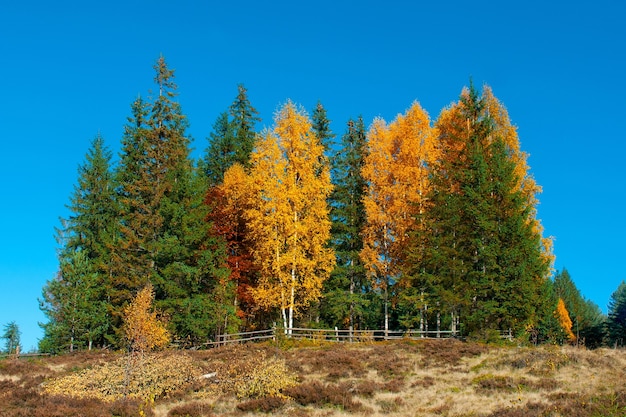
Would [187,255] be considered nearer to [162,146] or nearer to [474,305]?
[162,146]

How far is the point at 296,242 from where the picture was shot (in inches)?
1235

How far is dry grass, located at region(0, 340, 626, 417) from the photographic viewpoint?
16094 millimetres

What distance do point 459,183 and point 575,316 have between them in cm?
5056

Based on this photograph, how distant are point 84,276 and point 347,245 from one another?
17853mm

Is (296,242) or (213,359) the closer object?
(213,359)

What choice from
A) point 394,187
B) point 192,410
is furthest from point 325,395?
point 394,187

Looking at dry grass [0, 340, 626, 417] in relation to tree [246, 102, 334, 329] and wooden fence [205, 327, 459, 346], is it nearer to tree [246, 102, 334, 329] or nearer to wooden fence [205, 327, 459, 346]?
wooden fence [205, 327, 459, 346]

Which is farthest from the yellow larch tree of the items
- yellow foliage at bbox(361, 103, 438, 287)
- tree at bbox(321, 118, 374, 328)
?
tree at bbox(321, 118, 374, 328)

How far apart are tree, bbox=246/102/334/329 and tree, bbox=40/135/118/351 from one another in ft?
34.7

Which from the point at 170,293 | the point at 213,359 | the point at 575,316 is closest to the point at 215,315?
the point at 170,293

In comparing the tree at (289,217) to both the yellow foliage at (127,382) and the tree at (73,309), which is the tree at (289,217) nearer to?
the yellow foliage at (127,382)

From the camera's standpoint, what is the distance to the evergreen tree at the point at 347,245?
34562 millimetres

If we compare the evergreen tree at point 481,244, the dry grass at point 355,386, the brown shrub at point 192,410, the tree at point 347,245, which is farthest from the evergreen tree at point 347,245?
the brown shrub at point 192,410

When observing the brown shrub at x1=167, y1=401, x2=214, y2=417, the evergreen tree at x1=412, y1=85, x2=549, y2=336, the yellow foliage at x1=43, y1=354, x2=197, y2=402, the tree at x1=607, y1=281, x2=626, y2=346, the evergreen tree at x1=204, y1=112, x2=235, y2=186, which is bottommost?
the tree at x1=607, y1=281, x2=626, y2=346
